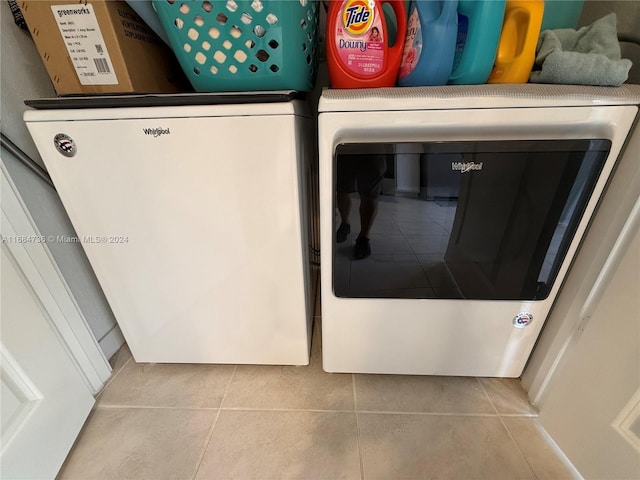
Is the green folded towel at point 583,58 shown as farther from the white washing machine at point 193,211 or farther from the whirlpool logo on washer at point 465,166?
the white washing machine at point 193,211

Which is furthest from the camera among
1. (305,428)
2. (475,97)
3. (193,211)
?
(305,428)

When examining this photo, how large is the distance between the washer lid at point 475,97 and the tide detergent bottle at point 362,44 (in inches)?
3.6

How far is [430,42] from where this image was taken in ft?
2.30

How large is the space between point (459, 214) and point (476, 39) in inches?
15.4

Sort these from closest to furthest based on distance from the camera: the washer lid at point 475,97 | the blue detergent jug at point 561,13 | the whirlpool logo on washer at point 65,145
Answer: the washer lid at point 475,97 → the whirlpool logo on washer at point 65,145 → the blue detergent jug at point 561,13

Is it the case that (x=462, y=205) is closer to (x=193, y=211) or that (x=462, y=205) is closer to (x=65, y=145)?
(x=193, y=211)

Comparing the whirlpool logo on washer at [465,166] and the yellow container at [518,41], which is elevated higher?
the yellow container at [518,41]

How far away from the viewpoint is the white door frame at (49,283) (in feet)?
2.52

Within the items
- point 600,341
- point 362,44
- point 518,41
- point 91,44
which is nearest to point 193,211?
point 91,44

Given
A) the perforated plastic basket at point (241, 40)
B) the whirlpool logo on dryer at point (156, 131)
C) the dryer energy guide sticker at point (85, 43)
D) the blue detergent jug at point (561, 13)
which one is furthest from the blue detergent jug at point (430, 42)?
the dryer energy guide sticker at point (85, 43)

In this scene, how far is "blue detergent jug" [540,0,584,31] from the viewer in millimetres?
863

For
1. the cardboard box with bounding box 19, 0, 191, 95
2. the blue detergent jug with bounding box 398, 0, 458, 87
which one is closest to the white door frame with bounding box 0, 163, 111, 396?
the cardboard box with bounding box 19, 0, 191, 95

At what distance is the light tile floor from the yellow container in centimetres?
93

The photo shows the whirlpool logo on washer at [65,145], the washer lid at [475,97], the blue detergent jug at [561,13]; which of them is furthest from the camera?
the blue detergent jug at [561,13]
